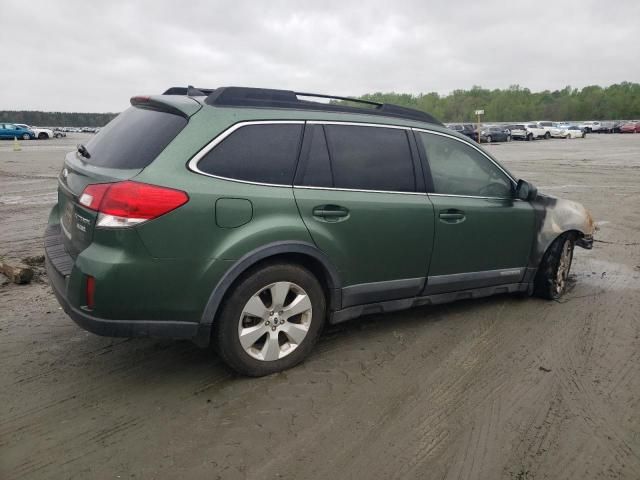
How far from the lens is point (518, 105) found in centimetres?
13875

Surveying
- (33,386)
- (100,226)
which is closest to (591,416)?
(100,226)

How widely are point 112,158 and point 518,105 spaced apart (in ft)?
491

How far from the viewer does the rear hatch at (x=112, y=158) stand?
3.06 m

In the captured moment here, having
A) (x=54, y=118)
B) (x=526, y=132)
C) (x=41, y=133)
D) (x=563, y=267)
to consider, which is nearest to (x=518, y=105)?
(x=526, y=132)

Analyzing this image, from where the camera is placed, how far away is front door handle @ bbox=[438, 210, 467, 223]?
4.01 meters

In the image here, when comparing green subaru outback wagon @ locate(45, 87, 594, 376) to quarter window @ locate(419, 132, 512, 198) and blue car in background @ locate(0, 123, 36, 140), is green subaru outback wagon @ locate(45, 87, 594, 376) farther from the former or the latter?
blue car in background @ locate(0, 123, 36, 140)

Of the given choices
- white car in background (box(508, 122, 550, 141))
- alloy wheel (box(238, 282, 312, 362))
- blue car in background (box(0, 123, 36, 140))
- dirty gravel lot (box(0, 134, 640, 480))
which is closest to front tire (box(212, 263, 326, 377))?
alloy wheel (box(238, 282, 312, 362))

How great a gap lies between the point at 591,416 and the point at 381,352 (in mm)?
1372

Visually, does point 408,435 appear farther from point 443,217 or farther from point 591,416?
point 443,217

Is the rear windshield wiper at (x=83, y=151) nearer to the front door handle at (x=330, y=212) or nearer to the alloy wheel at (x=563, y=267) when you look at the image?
the front door handle at (x=330, y=212)

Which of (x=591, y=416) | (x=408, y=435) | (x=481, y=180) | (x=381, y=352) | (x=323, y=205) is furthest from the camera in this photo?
(x=481, y=180)

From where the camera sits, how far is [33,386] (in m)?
3.21

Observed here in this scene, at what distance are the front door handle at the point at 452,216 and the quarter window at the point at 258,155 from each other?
128cm

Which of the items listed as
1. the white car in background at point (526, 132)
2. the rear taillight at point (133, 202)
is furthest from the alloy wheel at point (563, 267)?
the white car in background at point (526, 132)
